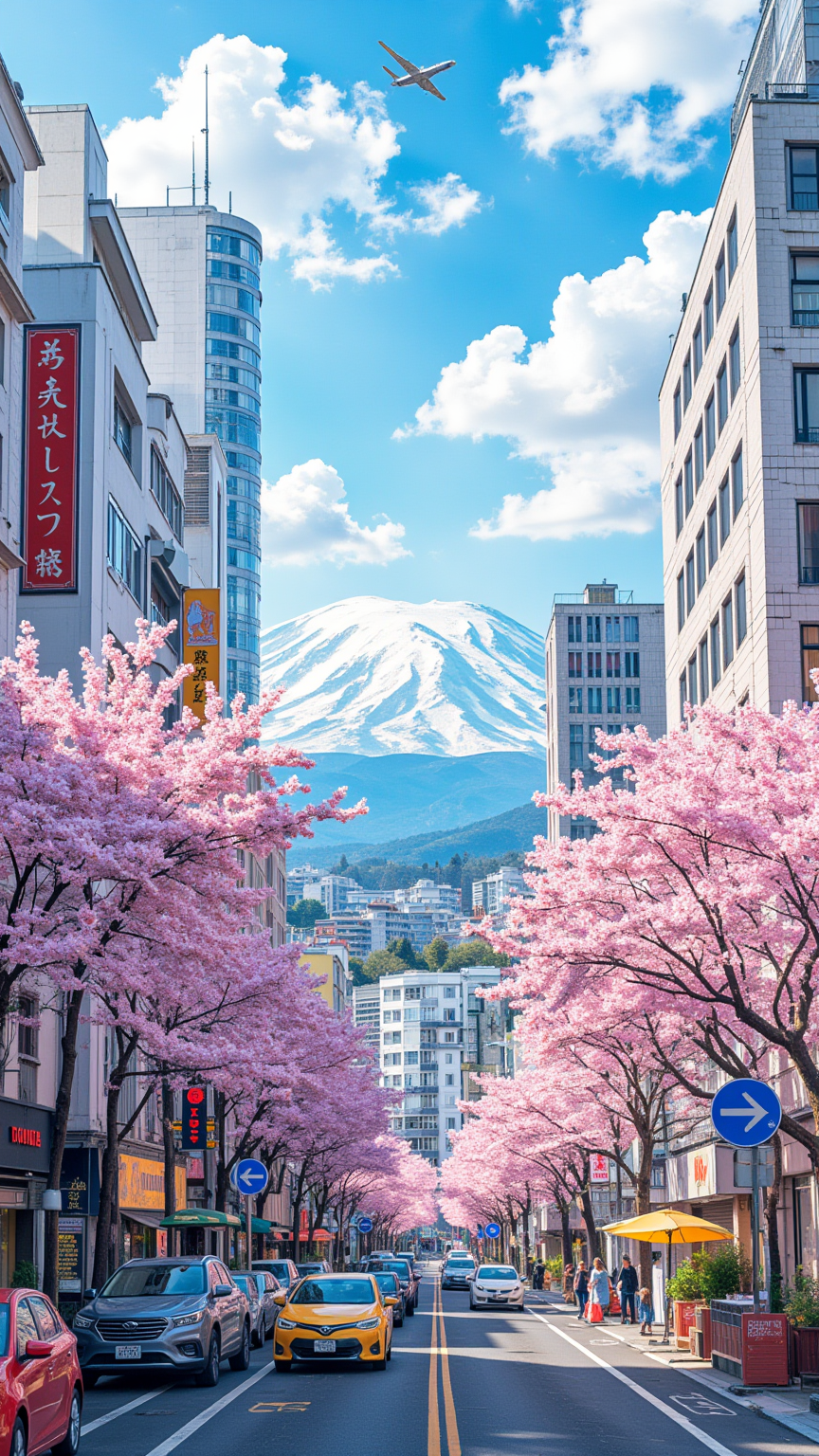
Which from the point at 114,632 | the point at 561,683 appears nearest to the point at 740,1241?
the point at 114,632

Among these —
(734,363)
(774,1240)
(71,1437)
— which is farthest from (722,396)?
(71,1437)

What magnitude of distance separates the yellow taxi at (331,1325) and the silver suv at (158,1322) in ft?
3.90

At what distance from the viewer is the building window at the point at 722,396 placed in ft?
148

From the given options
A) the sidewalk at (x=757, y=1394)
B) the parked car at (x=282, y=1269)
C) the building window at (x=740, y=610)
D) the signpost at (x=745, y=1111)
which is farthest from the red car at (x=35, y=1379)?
the building window at (x=740, y=610)

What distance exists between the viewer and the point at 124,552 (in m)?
43.8

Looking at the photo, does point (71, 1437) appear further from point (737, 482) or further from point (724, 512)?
point (724, 512)

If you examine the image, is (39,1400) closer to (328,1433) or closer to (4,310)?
(328,1433)

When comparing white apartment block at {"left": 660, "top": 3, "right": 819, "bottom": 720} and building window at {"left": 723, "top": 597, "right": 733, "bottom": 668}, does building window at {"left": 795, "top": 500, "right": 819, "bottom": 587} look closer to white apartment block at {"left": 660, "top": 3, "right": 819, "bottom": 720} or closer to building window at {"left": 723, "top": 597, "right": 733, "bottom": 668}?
white apartment block at {"left": 660, "top": 3, "right": 819, "bottom": 720}

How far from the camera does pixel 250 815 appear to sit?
21.0m

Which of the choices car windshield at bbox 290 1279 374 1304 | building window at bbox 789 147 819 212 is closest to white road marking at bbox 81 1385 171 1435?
car windshield at bbox 290 1279 374 1304

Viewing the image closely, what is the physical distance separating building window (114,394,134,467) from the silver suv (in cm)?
2755

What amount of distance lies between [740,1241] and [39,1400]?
34.6 m

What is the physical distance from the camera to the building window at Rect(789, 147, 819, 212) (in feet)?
135

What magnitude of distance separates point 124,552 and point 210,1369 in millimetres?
27146
